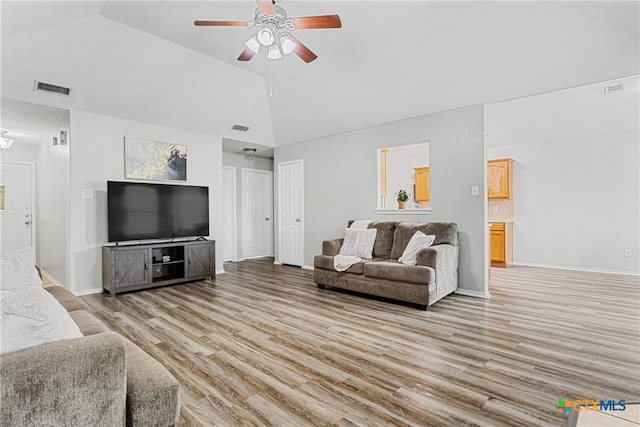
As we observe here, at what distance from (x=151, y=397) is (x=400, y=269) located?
2.97 m

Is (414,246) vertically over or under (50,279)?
over

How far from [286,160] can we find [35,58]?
4086mm

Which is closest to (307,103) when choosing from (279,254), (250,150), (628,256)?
(250,150)

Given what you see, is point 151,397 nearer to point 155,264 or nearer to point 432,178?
point 155,264

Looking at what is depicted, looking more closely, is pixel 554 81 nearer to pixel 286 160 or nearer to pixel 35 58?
pixel 286 160

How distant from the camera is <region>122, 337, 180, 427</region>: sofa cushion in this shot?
50.7 inches

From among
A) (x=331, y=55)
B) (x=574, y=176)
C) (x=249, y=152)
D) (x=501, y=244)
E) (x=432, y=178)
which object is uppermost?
(x=331, y=55)

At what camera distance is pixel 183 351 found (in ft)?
8.55

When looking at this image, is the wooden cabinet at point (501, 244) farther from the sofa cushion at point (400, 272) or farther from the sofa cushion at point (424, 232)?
the sofa cushion at point (400, 272)

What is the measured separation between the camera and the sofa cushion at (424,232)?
424 cm

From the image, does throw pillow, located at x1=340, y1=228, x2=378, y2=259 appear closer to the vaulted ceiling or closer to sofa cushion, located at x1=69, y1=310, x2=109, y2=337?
the vaulted ceiling

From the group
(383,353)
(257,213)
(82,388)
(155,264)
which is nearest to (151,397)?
(82,388)

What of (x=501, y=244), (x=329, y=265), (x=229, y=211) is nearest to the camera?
(x=329, y=265)

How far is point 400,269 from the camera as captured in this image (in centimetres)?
377
